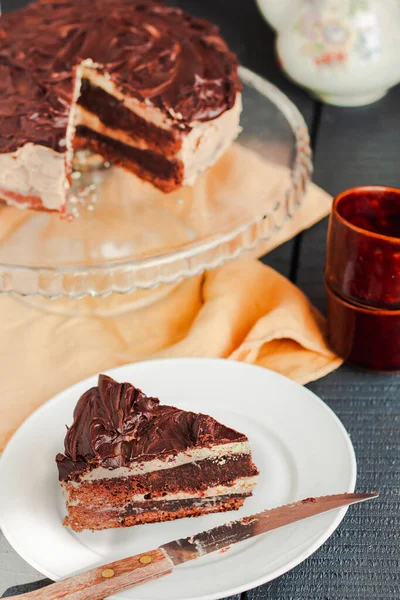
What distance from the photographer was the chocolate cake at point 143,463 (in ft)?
4.26

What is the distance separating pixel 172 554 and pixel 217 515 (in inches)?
6.0

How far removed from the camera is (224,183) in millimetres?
1949

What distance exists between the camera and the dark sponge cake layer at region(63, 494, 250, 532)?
1.33 metres

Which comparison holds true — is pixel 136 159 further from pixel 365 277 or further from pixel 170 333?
pixel 365 277

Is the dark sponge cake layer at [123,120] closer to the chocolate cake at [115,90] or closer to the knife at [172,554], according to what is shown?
the chocolate cake at [115,90]

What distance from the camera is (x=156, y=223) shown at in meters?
1.91

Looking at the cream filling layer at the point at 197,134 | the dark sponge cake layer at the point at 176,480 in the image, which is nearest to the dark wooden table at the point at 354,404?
the dark sponge cake layer at the point at 176,480

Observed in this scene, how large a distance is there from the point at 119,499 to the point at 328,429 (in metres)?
0.38

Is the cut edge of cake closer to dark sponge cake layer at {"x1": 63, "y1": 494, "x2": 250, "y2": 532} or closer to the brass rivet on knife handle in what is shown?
dark sponge cake layer at {"x1": 63, "y1": 494, "x2": 250, "y2": 532}

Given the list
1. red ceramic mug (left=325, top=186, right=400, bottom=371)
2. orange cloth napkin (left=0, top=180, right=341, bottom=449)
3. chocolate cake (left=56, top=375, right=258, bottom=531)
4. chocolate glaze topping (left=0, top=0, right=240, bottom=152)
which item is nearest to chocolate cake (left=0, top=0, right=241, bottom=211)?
chocolate glaze topping (left=0, top=0, right=240, bottom=152)

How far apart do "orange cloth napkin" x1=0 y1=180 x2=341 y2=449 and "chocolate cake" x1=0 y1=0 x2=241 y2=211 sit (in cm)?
27

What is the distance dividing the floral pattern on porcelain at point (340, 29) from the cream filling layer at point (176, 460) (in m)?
1.38

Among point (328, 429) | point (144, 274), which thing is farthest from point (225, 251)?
point (328, 429)

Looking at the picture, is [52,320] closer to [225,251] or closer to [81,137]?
[225,251]
